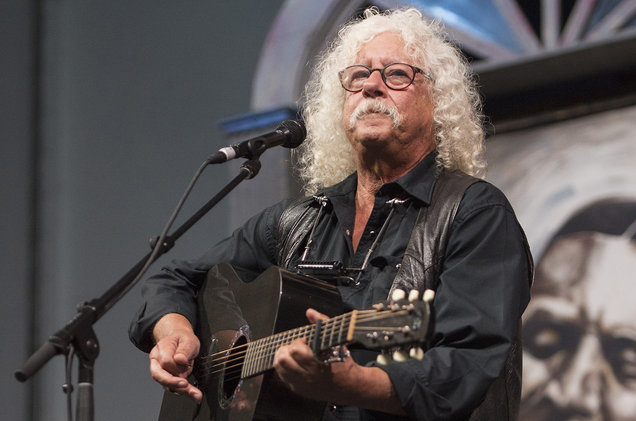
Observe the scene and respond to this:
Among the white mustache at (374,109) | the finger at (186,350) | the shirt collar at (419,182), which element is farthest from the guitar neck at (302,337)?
the white mustache at (374,109)

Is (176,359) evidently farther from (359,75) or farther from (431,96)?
(431,96)

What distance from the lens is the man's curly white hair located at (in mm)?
2896

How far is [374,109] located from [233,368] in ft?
2.91

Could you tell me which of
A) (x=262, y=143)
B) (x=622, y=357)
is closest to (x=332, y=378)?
(x=262, y=143)

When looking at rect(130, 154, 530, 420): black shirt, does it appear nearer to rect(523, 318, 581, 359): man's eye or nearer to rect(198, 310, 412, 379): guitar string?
rect(198, 310, 412, 379): guitar string

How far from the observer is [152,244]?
2.39 metres

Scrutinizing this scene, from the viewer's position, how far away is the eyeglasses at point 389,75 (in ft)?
9.21

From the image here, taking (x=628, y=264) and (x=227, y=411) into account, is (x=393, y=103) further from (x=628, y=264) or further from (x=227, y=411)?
(x=628, y=264)

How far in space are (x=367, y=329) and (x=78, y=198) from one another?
371cm

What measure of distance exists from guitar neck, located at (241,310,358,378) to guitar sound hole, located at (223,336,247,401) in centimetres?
6

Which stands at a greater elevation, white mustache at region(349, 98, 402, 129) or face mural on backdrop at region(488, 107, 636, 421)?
white mustache at region(349, 98, 402, 129)

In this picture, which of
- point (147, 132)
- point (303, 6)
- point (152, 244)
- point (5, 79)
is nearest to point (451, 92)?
point (152, 244)

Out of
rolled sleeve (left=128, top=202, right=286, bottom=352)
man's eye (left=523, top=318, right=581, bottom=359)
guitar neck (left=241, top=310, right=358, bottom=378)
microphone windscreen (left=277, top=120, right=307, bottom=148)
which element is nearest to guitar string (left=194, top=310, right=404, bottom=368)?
guitar neck (left=241, top=310, right=358, bottom=378)

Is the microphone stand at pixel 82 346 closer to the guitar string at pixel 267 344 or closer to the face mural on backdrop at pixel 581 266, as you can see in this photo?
the guitar string at pixel 267 344
